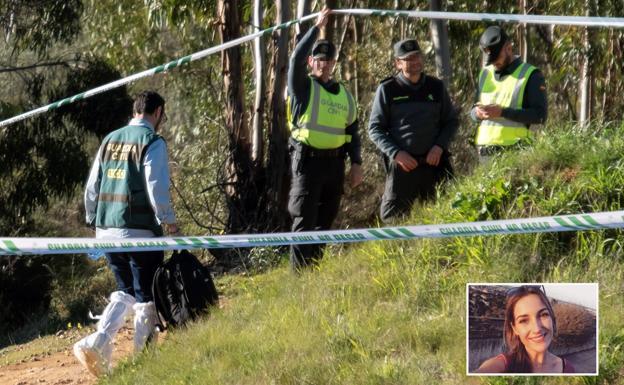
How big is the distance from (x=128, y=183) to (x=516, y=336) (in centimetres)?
318

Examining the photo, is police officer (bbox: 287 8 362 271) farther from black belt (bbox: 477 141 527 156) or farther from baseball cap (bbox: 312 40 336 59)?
black belt (bbox: 477 141 527 156)

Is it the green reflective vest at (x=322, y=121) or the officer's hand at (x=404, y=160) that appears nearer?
the officer's hand at (x=404, y=160)

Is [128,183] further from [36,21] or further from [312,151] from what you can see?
[36,21]

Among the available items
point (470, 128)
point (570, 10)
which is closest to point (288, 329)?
point (470, 128)

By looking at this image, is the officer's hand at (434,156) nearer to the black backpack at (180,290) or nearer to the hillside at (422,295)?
the hillside at (422,295)

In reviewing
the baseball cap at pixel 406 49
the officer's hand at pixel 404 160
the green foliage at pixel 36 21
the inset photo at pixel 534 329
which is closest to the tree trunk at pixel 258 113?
the baseball cap at pixel 406 49

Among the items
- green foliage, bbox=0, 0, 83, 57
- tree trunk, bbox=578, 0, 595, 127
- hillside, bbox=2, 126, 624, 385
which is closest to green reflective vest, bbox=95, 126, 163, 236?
hillside, bbox=2, 126, 624, 385

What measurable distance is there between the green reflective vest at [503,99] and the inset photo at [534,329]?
127 inches

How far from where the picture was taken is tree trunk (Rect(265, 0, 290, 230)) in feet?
42.2

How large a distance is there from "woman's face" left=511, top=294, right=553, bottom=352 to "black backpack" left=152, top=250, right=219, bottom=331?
9.64ft

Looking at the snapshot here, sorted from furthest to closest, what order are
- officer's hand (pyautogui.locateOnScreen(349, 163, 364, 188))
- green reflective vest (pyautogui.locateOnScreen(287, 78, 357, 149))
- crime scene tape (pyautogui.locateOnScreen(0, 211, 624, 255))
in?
officer's hand (pyautogui.locateOnScreen(349, 163, 364, 188))
green reflective vest (pyautogui.locateOnScreen(287, 78, 357, 149))
crime scene tape (pyautogui.locateOnScreen(0, 211, 624, 255))

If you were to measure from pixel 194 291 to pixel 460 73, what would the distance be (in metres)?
13.9

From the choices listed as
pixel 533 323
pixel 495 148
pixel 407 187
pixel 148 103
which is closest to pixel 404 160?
pixel 407 187

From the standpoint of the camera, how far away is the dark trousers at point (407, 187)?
880cm
